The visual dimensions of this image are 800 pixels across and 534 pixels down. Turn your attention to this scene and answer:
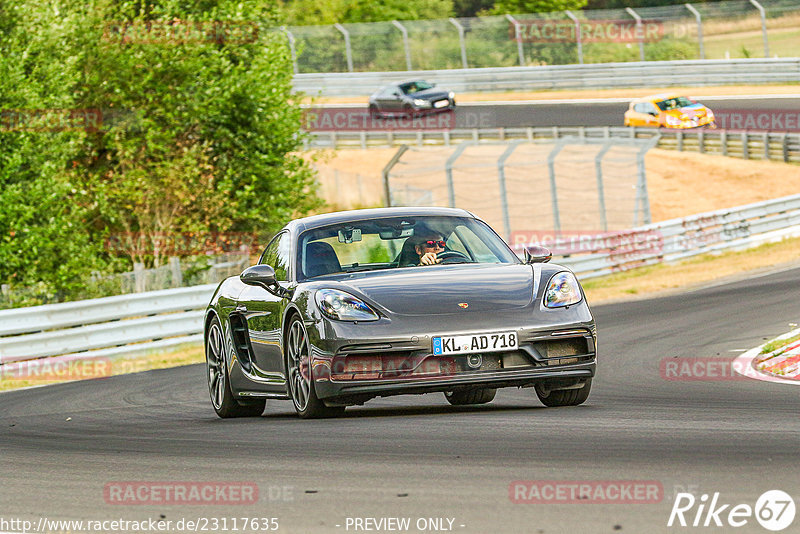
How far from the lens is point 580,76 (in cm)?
5312

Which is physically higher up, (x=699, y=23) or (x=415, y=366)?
(x=415, y=366)

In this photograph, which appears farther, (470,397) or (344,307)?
(470,397)

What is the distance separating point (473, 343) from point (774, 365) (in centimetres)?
444

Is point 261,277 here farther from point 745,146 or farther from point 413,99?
point 413,99

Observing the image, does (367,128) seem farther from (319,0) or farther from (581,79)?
(319,0)

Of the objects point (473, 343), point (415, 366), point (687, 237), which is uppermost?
point (473, 343)

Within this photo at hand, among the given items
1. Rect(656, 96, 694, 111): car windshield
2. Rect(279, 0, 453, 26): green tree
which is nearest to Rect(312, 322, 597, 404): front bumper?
Rect(656, 96, 694, 111): car windshield

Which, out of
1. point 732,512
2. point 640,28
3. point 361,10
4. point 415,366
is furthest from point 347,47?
point 732,512

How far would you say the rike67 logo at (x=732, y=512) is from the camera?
15.7 ft

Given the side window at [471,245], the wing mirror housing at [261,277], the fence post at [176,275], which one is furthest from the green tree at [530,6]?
the wing mirror housing at [261,277]

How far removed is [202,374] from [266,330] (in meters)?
5.80

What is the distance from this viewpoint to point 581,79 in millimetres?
53188

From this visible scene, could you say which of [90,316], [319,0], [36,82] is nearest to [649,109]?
[36,82]

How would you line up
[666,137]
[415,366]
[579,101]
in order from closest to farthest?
[415,366]
[666,137]
[579,101]
